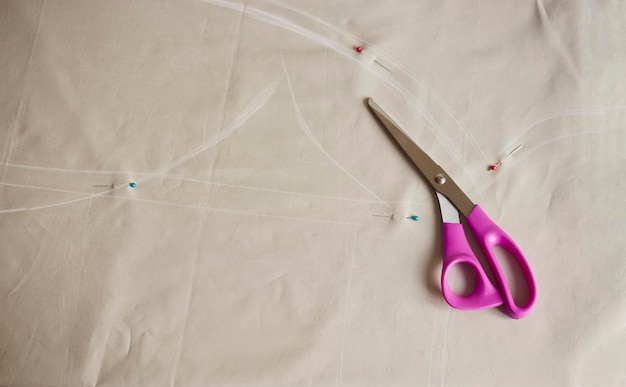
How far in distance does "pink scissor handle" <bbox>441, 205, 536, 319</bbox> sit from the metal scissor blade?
0.02 meters

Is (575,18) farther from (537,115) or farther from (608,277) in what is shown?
(608,277)

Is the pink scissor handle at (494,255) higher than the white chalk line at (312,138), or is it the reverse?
the white chalk line at (312,138)

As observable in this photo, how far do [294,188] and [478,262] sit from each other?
0.26 m

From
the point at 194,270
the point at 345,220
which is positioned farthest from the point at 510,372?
the point at 194,270

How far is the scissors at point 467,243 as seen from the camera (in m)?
0.62

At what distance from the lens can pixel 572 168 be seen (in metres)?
0.70

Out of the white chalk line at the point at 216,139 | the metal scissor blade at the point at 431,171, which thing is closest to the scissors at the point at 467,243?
the metal scissor blade at the point at 431,171

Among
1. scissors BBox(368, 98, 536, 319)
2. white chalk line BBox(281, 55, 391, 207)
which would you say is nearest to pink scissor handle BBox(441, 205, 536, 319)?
scissors BBox(368, 98, 536, 319)

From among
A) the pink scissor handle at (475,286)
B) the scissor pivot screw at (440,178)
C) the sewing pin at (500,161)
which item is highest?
the sewing pin at (500,161)

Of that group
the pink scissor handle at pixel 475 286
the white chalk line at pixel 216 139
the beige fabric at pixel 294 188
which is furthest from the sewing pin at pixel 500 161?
the white chalk line at pixel 216 139

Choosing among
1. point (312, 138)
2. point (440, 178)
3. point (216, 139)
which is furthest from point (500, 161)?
point (216, 139)

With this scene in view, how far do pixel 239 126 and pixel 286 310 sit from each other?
0.26 m

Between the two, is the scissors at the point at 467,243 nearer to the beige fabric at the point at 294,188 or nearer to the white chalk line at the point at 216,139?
the beige fabric at the point at 294,188

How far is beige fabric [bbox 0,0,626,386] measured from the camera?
2.00 ft
